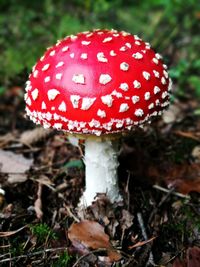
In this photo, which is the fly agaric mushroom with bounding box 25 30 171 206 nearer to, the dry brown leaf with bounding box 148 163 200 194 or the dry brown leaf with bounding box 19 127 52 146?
the dry brown leaf with bounding box 148 163 200 194

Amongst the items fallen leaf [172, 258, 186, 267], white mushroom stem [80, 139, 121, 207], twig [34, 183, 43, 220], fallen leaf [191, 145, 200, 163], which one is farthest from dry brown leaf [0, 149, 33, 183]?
fallen leaf [191, 145, 200, 163]

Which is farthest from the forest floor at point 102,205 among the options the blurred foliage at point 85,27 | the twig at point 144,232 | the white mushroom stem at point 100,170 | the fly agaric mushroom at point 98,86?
the blurred foliage at point 85,27

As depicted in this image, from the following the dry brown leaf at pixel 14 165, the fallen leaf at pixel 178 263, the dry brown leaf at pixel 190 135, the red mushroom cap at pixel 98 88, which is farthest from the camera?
the dry brown leaf at pixel 190 135

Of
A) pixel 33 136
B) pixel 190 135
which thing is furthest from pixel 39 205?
pixel 190 135

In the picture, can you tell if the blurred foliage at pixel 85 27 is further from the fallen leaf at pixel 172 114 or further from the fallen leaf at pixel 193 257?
the fallen leaf at pixel 193 257

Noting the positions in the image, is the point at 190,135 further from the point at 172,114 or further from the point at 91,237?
the point at 91,237

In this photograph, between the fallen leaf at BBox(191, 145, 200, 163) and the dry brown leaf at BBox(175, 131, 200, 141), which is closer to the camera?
the fallen leaf at BBox(191, 145, 200, 163)
